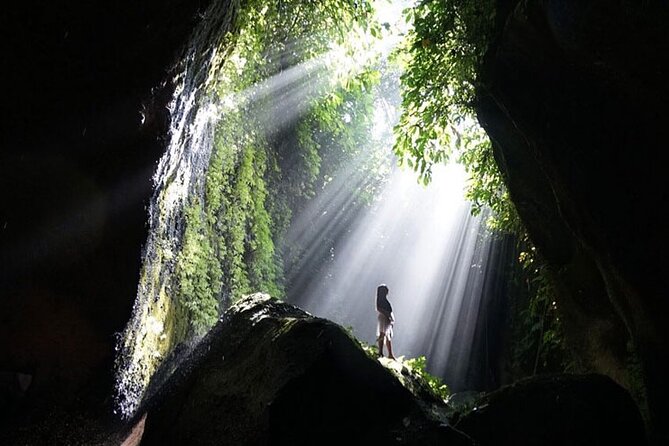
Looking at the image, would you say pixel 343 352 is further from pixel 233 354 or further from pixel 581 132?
pixel 581 132

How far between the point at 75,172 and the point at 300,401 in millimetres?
2979

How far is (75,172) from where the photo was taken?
4180 mm

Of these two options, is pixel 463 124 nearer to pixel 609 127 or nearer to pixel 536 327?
pixel 536 327

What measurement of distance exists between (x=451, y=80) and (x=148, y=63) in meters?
3.95

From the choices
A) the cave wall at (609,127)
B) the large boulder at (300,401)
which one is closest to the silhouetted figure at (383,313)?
the cave wall at (609,127)

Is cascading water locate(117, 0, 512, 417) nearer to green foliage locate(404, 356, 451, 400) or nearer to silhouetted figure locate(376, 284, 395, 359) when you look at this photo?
silhouetted figure locate(376, 284, 395, 359)

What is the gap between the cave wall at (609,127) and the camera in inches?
128

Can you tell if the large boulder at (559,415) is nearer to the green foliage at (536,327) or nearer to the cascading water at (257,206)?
the green foliage at (536,327)

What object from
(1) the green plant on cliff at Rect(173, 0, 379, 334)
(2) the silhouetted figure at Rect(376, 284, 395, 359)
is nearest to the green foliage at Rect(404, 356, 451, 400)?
(2) the silhouetted figure at Rect(376, 284, 395, 359)

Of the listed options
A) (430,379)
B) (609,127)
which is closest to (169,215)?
(430,379)

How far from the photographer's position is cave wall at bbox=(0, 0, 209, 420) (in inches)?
137

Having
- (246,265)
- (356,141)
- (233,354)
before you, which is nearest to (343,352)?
(233,354)

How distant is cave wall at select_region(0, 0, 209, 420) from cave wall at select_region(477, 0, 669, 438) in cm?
331

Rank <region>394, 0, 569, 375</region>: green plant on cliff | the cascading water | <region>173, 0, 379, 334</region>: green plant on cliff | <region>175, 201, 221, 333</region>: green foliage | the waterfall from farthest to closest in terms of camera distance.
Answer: <region>175, 201, 221, 333</region>: green foliage < <region>173, 0, 379, 334</region>: green plant on cliff < the cascading water < <region>394, 0, 569, 375</region>: green plant on cliff < the waterfall
